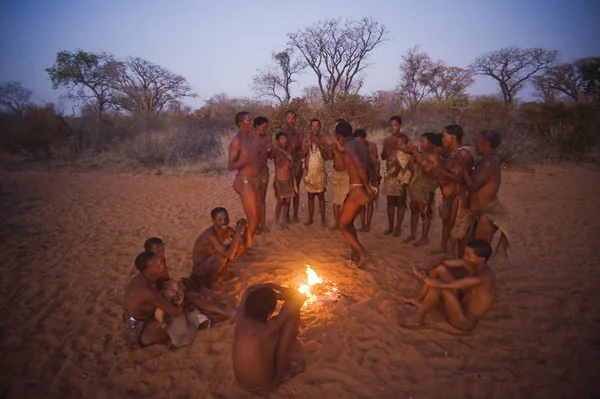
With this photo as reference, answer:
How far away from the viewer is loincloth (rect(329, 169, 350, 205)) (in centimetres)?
496

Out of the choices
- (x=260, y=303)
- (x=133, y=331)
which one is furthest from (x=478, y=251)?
(x=133, y=331)

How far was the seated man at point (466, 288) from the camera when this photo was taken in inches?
111

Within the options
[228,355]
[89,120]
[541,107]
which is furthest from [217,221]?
[89,120]

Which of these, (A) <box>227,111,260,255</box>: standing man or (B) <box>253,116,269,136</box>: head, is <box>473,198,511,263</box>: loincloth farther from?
(B) <box>253,116,269,136</box>: head

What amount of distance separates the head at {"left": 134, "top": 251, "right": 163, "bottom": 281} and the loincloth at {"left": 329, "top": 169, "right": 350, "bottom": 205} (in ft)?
9.51

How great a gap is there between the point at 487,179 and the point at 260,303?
2.77 meters

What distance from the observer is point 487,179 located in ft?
11.5

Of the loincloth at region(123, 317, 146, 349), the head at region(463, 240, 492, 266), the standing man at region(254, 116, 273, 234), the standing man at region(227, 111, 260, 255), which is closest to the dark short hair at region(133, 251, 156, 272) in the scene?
the loincloth at region(123, 317, 146, 349)

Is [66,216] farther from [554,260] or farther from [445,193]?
[554,260]

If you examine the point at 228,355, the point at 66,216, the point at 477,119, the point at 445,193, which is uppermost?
the point at 477,119

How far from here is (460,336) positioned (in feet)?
9.71

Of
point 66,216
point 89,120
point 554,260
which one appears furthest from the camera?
point 89,120

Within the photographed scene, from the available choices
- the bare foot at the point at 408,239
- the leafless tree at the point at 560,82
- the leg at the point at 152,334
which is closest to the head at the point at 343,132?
the bare foot at the point at 408,239

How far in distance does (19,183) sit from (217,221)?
9181mm
